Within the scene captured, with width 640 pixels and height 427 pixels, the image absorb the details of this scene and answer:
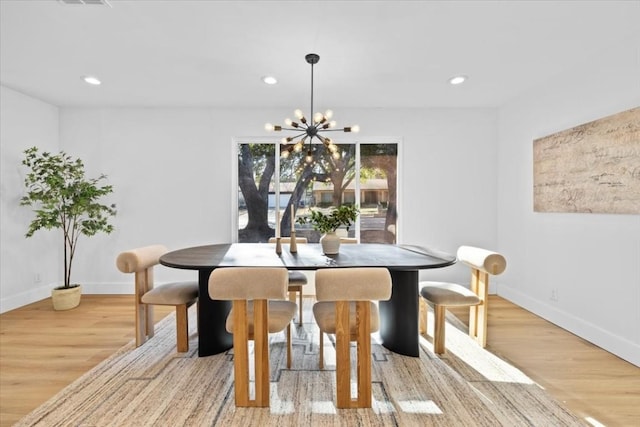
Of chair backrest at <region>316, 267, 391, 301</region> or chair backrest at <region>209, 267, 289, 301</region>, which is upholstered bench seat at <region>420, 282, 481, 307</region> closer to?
chair backrest at <region>316, 267, 391, 301</region>

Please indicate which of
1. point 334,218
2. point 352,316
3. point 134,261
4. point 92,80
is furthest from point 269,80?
point 352,316

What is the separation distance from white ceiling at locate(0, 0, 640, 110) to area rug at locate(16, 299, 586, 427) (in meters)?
2.50

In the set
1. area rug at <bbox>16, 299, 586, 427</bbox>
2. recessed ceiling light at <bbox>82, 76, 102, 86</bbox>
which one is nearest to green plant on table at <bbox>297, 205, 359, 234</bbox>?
area rug at <bbox>16, 299, 586, 427</bbox>

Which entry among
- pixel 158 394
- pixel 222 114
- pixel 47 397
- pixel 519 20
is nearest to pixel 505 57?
pixel 519 20

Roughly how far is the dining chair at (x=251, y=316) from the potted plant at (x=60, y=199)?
9.36ft

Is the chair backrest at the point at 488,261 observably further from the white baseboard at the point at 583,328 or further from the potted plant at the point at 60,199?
the potted plant at the point at 60,199

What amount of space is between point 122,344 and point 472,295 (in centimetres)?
294

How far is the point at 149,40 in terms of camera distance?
251 centimetres

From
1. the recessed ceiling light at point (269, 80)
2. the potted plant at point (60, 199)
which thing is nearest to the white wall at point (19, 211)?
the potted plant at point (60, 199)

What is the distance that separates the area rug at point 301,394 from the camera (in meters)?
1.75

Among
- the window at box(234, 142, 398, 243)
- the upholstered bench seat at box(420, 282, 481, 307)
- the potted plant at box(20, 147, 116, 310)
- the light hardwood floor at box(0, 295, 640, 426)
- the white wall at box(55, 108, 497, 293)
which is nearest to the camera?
the light hardwood floor at box(0, 295, 640, 426)

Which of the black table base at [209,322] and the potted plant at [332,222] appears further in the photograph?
the potted plant at [332,222]

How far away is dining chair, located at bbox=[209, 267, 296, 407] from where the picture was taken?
1755 millimetres

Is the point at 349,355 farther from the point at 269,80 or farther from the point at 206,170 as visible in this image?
the point at 206,170
